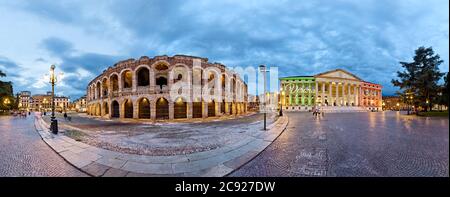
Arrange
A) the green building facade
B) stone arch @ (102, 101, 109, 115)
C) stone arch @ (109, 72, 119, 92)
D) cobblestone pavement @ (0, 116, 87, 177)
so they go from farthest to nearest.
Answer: the green building facade, stone arch @ (102, 101, 109, 115), stone arch @ (109, 72, 119, 92), cobblestone pavement @ (0, 116, 87, 177)

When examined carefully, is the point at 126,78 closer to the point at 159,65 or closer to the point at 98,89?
the point at 159,65

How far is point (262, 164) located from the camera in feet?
16.7

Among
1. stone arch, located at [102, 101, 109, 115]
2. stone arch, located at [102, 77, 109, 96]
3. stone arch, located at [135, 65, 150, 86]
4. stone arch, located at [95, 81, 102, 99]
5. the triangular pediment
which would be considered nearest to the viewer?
stone arch, located at [135, 65, 150, 86]

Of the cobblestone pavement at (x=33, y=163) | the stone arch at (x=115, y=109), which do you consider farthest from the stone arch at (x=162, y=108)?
the cobblestone pavement at (x=33, y=163)

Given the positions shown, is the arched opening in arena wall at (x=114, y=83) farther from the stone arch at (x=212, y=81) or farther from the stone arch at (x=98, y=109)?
the stone arch at (x=212, y=81)

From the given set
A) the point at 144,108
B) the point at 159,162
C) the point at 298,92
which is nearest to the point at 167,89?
the point at 144,108

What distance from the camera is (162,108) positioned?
71.9ft

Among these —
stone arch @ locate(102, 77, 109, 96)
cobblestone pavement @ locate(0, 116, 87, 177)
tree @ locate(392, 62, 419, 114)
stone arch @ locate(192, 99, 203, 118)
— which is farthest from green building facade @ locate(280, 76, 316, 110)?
cobblestone pavement @ locate(0, 116, 87, 177)

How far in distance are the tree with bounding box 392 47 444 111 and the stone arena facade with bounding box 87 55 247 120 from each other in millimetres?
20983

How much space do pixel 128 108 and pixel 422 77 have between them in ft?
113

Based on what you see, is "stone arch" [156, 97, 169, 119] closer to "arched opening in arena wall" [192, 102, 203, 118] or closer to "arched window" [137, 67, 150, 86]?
"arched opening in arena wall" [192, 102, 203, 118]

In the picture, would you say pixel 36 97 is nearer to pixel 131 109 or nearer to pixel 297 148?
pixel 131 109

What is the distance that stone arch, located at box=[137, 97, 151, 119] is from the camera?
73.5 ft
